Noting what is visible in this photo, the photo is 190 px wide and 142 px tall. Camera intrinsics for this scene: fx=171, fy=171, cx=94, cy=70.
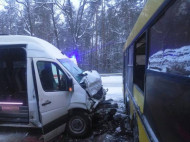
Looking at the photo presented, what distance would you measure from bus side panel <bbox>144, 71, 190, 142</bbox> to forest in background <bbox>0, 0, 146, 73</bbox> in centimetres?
1654

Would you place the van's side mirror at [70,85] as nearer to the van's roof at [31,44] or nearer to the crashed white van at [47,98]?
the crashed white van at [47,98]

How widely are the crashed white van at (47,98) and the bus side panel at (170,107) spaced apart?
254 centimetres

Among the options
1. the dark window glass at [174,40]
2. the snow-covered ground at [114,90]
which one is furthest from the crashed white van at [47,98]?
the snow-covered ground at [114,90]

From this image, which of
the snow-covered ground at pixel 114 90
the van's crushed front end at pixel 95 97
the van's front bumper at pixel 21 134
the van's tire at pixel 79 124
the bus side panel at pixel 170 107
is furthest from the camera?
the snow-covered ground at pixel 114 90

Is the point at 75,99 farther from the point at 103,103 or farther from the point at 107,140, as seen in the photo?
the point at 103,103

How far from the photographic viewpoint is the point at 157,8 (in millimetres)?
1541

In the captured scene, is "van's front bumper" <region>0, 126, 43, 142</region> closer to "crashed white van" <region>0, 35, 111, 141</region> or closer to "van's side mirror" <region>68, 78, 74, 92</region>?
"crashed white van" <region>0, 35, 111, 141</region>

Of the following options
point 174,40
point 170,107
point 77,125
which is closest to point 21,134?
point 77,125

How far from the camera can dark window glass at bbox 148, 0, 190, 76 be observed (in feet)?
3.40

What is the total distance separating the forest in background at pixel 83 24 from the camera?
20188 mm

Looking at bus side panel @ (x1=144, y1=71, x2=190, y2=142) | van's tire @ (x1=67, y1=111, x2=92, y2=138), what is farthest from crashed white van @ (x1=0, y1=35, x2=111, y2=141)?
bus side panel @ (x1=144, y1=71, x2=190, y2=142)

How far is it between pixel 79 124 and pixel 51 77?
1.41 m

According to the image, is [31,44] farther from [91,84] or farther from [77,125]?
[77,125]

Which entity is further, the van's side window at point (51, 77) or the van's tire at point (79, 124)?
the van's tire at point (79, 124)
